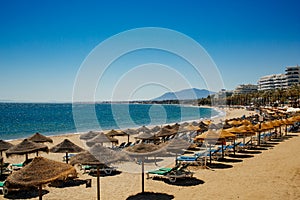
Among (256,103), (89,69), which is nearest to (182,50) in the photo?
(89,69)

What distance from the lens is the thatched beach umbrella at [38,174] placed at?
6242 millimetres

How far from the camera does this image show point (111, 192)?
887 cm

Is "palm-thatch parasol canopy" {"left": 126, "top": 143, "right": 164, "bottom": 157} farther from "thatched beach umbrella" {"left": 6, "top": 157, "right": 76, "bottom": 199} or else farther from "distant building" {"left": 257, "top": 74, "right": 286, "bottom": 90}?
"distant building" {"left": 257, "top": 74, "right": 286, "bottom": 90}

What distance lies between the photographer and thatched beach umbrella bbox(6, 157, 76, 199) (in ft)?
20.5

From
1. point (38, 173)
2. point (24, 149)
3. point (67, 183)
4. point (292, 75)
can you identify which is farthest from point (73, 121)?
point (292, 75)

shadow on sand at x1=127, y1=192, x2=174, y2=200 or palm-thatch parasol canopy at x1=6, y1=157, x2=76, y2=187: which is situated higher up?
palm-thatch parasol canopy at x1=6, y1=157, x2=76, y2=187

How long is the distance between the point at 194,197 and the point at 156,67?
11311 mm

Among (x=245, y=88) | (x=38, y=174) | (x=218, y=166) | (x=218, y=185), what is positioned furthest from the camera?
(x=245, y=88)

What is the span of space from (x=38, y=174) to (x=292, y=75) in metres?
112

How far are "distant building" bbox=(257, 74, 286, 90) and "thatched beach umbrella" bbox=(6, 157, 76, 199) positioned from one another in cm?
11566

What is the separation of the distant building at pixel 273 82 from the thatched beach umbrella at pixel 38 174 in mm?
115656

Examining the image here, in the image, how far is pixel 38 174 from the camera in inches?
251

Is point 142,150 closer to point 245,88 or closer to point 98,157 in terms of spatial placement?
point 98,157

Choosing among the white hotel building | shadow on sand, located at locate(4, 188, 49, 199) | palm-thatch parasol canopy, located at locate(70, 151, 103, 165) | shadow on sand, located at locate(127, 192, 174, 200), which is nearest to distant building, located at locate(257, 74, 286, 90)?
the white hotel building
